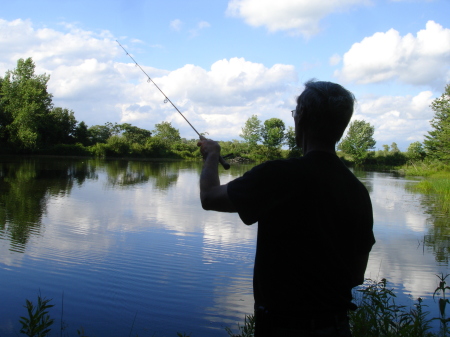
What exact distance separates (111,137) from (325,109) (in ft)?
202

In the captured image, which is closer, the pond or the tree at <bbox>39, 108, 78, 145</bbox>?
the pond

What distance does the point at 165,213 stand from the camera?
509 inches

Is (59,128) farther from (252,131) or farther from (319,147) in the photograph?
→ (319,147)

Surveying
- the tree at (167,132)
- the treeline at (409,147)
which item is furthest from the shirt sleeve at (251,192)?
the tree at (167,132)

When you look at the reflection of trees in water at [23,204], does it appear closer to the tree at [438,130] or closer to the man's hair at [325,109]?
the man's hair at [325,109]

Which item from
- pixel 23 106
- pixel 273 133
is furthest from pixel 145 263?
pixel 273 133

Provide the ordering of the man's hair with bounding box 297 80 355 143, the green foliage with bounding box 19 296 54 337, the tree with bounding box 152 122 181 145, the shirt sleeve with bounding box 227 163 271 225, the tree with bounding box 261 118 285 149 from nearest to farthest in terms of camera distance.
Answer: the shirt sleeve with bounding box 227 163 271 225, the man's hair with bounding box 297 80 355 143, the green foliage with bounding box 19 296 54 337, the tree with bounding box 261 118 285 149, the tree with bounding box 152 122 181 145

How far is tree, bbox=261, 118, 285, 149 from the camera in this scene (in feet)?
219

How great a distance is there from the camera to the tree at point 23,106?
44.5 meters

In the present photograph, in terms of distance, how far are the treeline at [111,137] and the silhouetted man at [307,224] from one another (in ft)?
80.0

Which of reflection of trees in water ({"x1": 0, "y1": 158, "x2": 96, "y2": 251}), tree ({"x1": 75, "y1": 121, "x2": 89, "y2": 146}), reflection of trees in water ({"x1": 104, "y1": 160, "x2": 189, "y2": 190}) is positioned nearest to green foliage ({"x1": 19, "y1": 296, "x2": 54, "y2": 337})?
reflection of trees in water ({"x1": 0, "y1": 158, "x2": 96, "y2": 251})

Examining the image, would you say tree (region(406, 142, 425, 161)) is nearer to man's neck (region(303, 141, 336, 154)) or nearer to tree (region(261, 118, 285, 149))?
tree (region(261, 118, 285, 149))

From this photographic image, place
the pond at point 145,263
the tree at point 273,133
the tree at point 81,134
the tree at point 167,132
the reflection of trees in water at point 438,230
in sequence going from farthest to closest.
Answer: the tree at point 167,132 → the tree at point 273,133 → the tree at point 81,134 → the reflection of trees in water at point 438,230 → the pond at point 145,263

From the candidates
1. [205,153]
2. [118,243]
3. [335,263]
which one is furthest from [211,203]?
[118,243]
